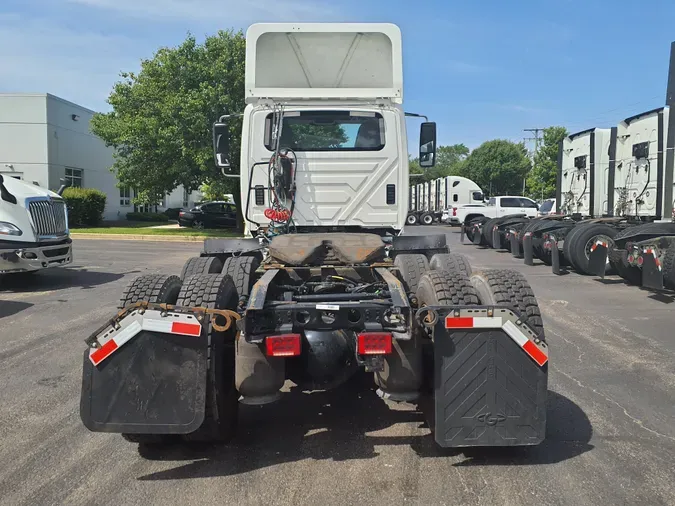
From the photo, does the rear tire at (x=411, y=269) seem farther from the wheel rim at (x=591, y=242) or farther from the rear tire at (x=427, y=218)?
the rear tire at (x=427, y=218)

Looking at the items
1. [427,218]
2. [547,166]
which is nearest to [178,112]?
[427,218]

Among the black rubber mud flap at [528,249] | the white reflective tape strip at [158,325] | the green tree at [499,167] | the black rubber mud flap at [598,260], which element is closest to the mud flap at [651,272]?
the black rubber mud flap at [598,260]

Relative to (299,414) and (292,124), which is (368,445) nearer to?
(299,414)

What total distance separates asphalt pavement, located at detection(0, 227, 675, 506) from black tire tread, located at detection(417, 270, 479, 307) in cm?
97

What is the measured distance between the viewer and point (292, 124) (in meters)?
6.27

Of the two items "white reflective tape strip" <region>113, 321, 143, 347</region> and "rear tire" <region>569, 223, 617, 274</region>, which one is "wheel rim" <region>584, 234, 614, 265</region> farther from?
"white reflective tape strip" <region>113, 321, 143, 347</region>

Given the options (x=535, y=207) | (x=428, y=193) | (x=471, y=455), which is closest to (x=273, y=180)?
(x=471, y=455)

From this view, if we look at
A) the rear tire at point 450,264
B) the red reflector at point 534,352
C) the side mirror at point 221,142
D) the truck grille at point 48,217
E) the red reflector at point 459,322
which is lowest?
the red reflector at point 534,352

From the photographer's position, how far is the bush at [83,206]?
2682cm

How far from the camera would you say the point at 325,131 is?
6.32 m

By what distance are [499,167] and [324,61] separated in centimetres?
6733

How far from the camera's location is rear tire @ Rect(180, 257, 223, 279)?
5.31m

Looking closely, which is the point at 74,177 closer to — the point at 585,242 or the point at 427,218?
the point at 427,218

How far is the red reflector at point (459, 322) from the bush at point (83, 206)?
26607mm
